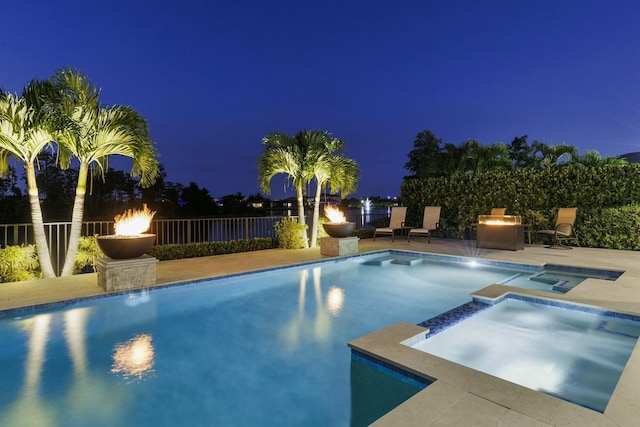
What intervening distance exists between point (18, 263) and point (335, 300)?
16.8 feet

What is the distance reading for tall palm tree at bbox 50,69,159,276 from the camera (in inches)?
213

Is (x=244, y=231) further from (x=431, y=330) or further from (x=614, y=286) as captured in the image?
(x=614, y=286)

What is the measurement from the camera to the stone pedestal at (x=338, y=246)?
8.18 m

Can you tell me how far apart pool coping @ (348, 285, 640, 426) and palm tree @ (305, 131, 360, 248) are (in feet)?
21.6

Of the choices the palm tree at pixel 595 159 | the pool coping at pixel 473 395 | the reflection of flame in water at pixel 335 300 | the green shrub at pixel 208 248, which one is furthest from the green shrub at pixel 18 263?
the palm tree at pixel 595 159

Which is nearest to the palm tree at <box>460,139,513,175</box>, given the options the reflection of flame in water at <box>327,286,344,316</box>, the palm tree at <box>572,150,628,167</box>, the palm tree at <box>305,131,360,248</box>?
the palm tree at <box>572,150,628,167</box>

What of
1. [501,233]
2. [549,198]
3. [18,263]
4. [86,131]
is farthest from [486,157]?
[18,263]

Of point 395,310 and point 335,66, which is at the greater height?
point 335,66

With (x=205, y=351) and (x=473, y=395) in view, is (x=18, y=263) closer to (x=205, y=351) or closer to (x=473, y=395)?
(x=205, y=351)

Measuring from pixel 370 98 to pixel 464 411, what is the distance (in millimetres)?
36298

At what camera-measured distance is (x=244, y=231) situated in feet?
31.5

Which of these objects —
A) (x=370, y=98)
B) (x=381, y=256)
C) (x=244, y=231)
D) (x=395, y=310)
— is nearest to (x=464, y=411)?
(x=395, y=310)

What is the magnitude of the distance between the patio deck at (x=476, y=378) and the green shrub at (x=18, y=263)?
31cm

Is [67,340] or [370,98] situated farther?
[370,98]
